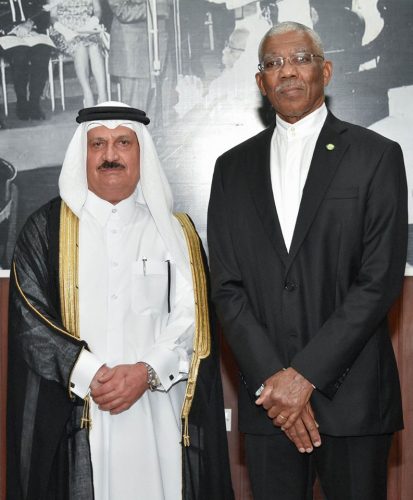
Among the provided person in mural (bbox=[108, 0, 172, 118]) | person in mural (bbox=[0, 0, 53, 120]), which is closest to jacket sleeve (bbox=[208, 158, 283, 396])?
person in mural (bbox=[108, 0, 172, 118])

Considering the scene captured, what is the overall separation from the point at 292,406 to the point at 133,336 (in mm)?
743

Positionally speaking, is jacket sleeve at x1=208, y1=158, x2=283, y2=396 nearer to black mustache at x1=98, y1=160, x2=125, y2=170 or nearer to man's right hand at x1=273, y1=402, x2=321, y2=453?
man's right hand at x1=273, y1=402, x2=321, y2=453

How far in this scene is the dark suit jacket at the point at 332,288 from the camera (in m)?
2.27

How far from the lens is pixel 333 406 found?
7.60 feet

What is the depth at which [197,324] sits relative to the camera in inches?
109

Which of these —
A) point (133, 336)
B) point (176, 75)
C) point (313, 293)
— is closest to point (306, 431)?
point (313, 293)

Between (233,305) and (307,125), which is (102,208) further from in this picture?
(307,125)

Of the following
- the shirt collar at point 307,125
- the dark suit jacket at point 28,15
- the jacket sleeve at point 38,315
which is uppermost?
the dark suit jacket at point 28,15

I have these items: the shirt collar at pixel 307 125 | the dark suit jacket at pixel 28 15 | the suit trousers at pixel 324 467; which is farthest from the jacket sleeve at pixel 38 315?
the dark suit jacket at pixel 28 15

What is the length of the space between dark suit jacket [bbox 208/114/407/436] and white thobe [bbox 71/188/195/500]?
1.23 ft

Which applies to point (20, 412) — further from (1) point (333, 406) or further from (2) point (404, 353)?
(2) point (404, 353)

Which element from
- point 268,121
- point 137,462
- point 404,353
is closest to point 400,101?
point 268,121

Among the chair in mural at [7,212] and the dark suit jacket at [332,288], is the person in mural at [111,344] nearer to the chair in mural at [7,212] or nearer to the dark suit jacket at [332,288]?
the dark suit jacket at [332,288]

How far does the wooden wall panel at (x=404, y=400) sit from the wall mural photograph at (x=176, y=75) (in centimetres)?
22
